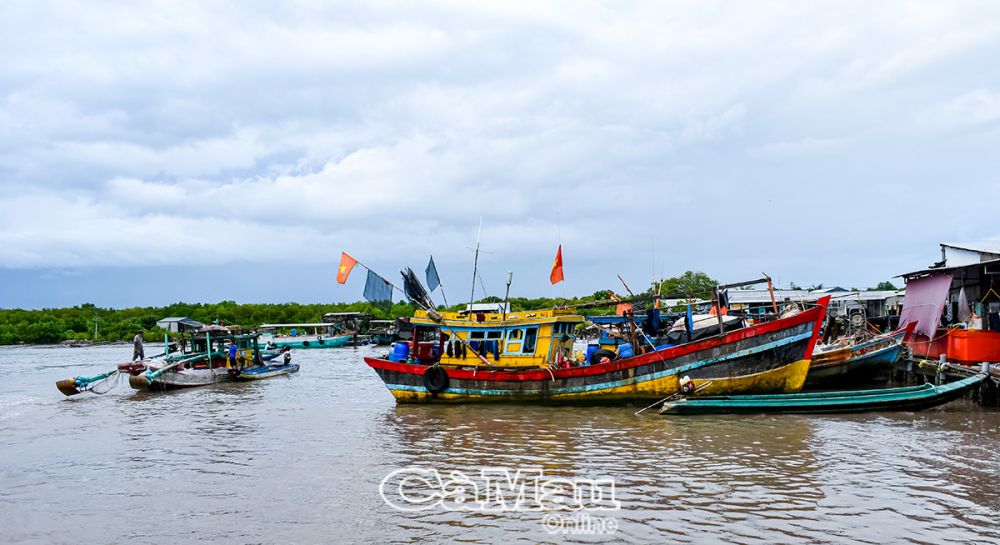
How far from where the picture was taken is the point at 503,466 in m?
11.6

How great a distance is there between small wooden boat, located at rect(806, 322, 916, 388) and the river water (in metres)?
3.29

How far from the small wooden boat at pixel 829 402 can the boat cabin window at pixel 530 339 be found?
4.67 meters

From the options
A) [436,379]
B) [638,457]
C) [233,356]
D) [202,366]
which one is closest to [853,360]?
[638,457]

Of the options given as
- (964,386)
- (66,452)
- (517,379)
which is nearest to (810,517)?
(964,386)

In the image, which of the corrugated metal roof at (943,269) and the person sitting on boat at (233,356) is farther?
the person sitting on boat at (233,356)

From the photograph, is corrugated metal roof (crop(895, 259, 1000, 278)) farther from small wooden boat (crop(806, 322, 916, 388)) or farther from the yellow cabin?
the yellow cabin

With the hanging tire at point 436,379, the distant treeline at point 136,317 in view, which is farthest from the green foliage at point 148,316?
the hanging tire at point 436,379

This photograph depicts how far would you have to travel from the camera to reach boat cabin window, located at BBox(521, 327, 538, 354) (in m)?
19.5

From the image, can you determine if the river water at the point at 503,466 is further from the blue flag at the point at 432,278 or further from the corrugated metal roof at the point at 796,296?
the corrugated metal roof at the point at 796,296

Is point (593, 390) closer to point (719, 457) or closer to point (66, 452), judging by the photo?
point (719, 457)

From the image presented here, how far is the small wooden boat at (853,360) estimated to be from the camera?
20.3 m

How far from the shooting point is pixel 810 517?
840 cm

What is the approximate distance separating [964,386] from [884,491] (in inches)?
294

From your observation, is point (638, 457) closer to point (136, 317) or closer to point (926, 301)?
point (926, 301)
